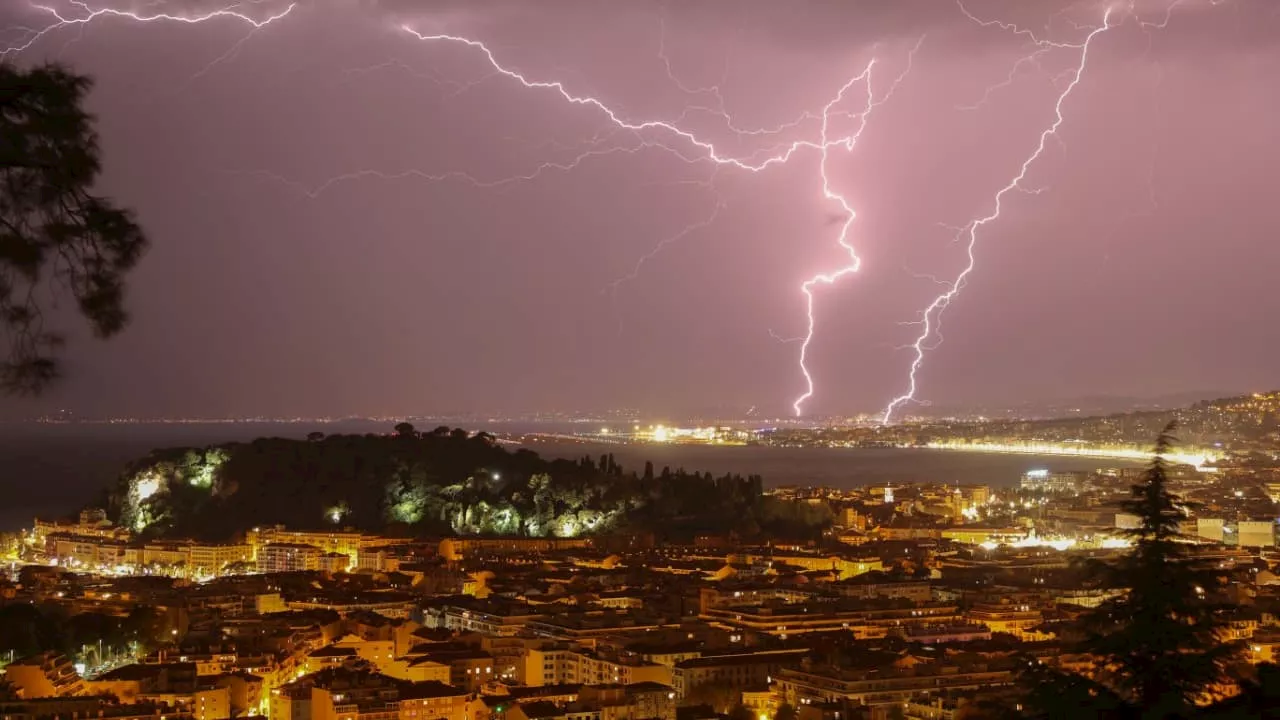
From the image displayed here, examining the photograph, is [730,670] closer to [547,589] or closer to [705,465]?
[547,589]

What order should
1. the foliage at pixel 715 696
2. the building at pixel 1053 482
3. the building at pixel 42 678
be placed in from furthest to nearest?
the building at pixel 1053 482
the foliage at pixel 715 696
the building at pixel 42 678

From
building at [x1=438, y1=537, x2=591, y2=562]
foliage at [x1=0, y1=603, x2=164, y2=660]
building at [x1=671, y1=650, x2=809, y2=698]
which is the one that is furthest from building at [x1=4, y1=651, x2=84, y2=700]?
building at [x1=438, y1=537, x2=591, y2=562]

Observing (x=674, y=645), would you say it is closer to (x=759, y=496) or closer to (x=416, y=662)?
(x=416, y=662)

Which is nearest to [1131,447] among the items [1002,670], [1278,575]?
[1278,575]

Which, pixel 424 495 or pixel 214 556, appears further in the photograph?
pixel 424 495

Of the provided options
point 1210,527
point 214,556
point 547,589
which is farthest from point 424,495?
point 1210,527

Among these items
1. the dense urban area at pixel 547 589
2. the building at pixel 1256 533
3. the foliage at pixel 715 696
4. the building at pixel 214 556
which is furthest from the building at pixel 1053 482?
the foliage at pixel 715 696

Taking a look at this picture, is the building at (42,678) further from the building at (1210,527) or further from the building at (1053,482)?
the building at (1053,482)
